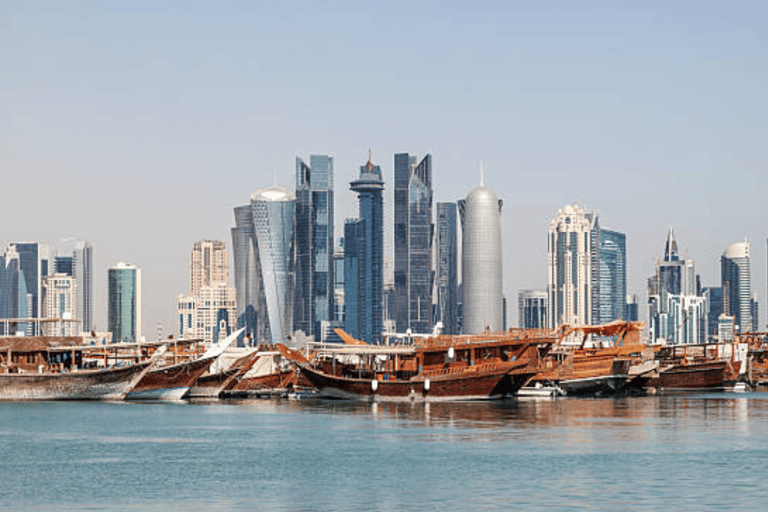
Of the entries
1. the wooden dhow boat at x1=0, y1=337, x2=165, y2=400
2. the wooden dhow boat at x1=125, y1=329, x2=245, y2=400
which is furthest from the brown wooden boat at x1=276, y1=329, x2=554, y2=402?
the wooden dhow boat at x1=0, y1=337, x2=165, y2=400

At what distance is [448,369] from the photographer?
118m

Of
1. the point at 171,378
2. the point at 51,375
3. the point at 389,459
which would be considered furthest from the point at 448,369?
the point at 389,459

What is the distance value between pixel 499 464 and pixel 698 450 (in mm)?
13418

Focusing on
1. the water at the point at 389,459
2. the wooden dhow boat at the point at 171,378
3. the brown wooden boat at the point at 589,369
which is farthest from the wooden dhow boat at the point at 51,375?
the brown wooden boat at the point at 589,369

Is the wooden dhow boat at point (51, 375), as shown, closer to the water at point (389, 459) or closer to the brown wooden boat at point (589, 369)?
the water at point (389, 459)

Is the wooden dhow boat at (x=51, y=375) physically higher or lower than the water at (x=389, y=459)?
higher

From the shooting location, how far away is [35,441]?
81.6m

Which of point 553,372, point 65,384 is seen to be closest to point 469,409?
point 553,372

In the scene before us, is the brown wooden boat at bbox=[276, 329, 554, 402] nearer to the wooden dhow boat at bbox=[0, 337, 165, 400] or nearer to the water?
the water

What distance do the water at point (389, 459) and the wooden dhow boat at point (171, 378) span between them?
15525mm

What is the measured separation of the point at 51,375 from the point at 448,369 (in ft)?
118

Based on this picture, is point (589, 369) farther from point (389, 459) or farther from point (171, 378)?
point (389, 459)

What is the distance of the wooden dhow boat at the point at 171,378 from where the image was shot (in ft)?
409

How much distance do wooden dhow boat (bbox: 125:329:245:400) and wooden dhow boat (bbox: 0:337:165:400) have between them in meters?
2.47
